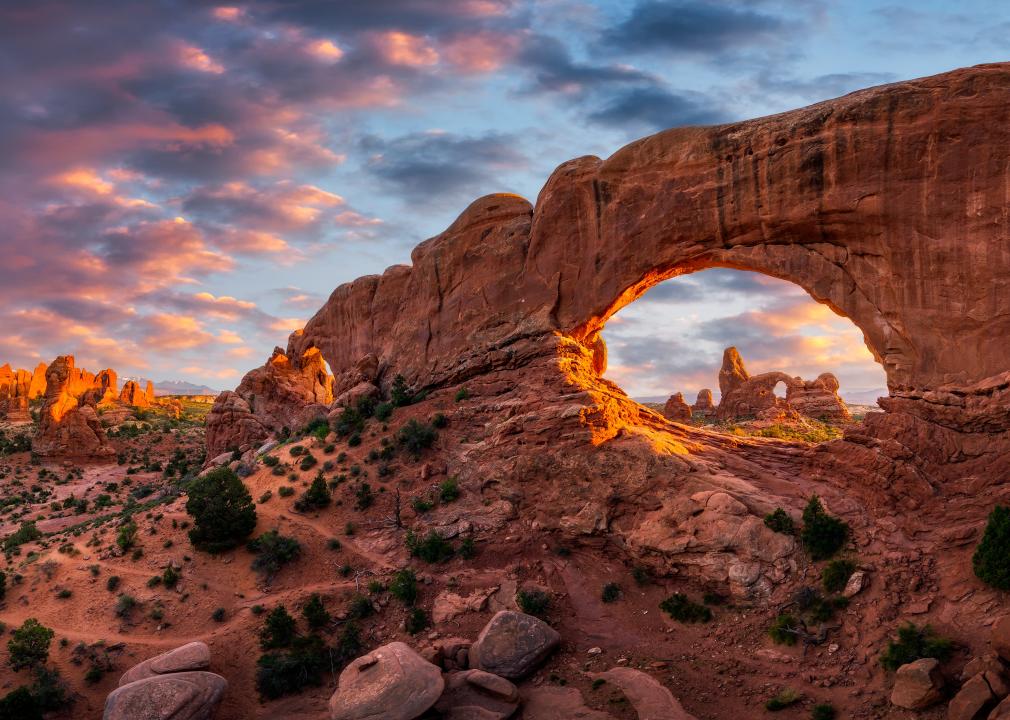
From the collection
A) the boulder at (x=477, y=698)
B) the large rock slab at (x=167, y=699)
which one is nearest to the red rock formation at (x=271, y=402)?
the large rock slab at (x=167, y=699)

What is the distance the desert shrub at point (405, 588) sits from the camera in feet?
94.3

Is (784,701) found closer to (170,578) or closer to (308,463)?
(170,578)

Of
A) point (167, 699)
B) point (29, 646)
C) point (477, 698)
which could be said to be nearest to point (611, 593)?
point (477, 698)

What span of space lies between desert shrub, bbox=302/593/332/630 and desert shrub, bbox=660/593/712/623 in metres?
15.4

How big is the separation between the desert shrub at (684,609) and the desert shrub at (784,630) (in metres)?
2.67

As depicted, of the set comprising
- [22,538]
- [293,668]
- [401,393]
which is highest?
[401,393]

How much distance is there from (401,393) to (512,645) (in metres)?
20.3

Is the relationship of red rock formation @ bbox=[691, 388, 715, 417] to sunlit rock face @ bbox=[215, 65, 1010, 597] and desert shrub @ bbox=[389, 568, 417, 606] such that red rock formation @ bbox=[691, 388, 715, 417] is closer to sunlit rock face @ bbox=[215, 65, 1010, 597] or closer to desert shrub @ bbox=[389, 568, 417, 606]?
sunlit rock face @ bbox=[215, 65, 1010, 597]

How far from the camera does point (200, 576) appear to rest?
107 feet

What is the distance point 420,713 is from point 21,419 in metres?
98.1

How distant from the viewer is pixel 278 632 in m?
27.7

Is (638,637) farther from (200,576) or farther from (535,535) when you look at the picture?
(200,576)

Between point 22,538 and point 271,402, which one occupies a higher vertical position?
point 271,402

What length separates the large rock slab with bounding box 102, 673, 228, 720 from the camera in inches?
905
